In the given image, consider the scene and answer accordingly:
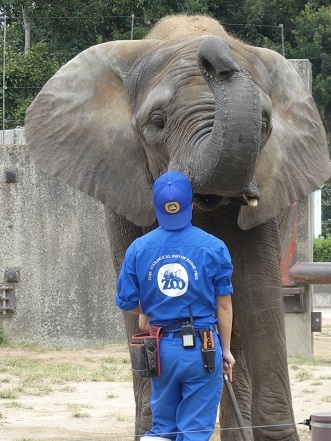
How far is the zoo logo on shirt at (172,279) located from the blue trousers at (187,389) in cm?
19

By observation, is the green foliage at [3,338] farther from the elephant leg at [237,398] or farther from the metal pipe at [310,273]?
the elephant leg at [237,398]

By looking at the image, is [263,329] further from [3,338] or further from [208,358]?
[3,338]

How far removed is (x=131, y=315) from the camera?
6359 mm

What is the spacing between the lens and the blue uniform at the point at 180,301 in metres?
4.77

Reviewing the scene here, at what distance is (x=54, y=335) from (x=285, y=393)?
6.83 meters

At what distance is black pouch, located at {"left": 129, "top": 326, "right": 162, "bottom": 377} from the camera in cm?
476

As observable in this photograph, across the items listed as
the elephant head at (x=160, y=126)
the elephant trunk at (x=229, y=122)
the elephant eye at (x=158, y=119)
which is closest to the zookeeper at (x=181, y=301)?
the elephant trunk at (x=229, y=122)

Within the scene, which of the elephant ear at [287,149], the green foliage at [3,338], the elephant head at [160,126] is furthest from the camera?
the green foliage at [3,338]

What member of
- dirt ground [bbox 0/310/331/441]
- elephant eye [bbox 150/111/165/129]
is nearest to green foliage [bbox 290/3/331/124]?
dirt ground [bbox 0/310/331/441]

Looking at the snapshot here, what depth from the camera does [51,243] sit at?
12.9m

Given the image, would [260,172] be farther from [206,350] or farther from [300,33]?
[300,33]

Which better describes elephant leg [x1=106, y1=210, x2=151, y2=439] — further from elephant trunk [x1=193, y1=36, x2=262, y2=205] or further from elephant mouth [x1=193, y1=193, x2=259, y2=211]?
elephant trunk [x1=193, y1=36, x2=262, y2=205]

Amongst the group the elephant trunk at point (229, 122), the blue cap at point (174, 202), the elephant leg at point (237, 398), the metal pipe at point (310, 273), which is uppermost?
the elephant trunk at point (229, 122)

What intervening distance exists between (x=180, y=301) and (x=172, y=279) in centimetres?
10
